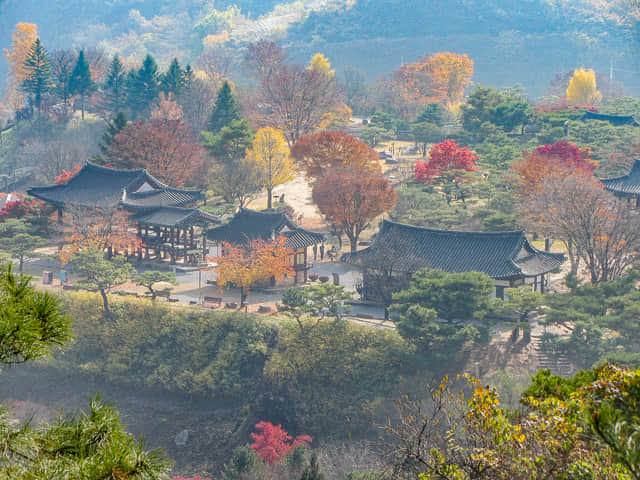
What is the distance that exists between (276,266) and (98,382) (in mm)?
9295

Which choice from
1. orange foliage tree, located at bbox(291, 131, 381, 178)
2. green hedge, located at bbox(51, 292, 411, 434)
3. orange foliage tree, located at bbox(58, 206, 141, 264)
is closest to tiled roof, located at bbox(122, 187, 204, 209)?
orange foliage tree, located at bbox(58, 206, 141, 264)

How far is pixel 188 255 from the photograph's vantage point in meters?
38.3

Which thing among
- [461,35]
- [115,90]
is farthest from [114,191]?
[461,35]

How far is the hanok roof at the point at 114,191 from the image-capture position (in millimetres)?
39625

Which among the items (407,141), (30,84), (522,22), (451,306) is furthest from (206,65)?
(451,306)

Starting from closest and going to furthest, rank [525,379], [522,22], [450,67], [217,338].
A: [525,379], [217,338], [450,67], [522,22]

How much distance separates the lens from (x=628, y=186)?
40031 mm

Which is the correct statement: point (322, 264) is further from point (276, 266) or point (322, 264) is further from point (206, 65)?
point (206, 65)

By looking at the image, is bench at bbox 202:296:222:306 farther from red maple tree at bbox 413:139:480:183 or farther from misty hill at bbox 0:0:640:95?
misty hill at bbox 0:0:640:95

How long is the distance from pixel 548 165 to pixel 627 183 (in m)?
4.29

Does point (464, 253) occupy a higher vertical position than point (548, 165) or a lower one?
lower

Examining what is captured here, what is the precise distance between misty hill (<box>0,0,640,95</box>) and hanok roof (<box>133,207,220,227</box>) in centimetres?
7520

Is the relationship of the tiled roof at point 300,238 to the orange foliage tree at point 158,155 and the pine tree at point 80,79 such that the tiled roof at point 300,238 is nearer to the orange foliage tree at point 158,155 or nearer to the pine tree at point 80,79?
the orange foliage tree at point 158,155

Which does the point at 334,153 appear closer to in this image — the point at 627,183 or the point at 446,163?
the point at 446,163
